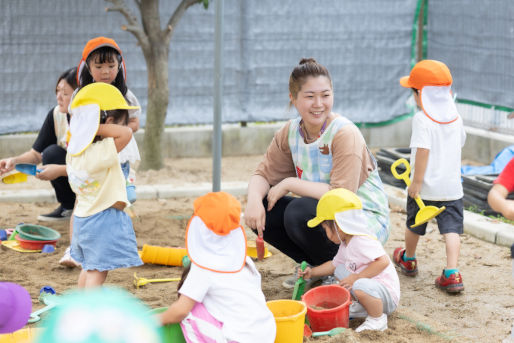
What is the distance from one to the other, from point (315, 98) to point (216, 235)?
42.3 inches

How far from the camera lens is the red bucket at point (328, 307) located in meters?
3.01

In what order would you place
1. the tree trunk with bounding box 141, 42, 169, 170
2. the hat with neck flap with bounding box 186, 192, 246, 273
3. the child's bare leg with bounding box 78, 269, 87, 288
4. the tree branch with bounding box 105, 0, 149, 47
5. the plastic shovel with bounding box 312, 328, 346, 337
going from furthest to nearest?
1. the tree trunk with bounding box 141, 42, 169, 170
2. the tree branch with bounding box 105, 0, 149, 47
3. the child's bare leg with bounding box 78, 269, 87, 288
4. the plastic shovel with bounding box 312, 328, 346, 337
5. the hat with neck flap with bounding box 186, 192, 246, 273

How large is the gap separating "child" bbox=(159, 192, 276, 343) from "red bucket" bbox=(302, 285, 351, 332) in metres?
0.45

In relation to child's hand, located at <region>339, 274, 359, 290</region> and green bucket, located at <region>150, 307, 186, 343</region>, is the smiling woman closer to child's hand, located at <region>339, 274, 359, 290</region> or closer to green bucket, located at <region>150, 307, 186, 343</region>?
child's hand, located at <region>339, 274, 359, 290</region>

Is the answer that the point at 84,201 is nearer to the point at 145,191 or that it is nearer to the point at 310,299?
the point at 310,299

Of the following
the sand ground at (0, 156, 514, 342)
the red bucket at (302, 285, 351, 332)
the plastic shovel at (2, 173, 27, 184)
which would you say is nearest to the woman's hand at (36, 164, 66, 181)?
the plastic shovel at (2, 173, 27, 184)

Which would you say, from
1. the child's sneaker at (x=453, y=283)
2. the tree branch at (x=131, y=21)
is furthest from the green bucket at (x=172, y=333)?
the tree branch at (x=131, y=21)

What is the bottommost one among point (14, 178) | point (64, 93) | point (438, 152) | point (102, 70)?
point (14, 178)

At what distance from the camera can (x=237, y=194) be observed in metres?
5.74

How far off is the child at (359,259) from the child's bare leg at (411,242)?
0.83 m

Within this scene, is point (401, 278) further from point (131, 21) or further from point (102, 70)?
point (131, 21)

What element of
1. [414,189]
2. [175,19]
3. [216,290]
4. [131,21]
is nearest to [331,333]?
[216,290]

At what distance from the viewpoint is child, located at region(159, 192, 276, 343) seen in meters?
2.56

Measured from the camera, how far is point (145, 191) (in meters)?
5.64
